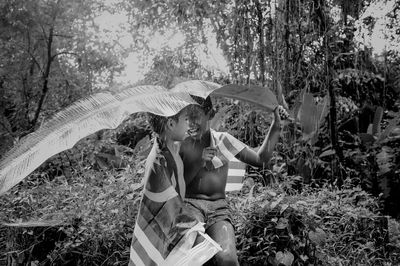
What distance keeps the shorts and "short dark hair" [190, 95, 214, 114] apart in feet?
1.47

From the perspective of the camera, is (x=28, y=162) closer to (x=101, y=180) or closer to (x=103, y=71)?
(x=101, y=180)

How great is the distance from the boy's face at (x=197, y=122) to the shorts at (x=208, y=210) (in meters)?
0.32

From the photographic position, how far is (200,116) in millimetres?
2355

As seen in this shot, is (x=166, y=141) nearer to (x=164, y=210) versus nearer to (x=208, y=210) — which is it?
(x=164, y=210)

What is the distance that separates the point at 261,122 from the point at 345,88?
2.36 meters

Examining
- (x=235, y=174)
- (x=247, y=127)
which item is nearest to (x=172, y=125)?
(x=235, y=174)

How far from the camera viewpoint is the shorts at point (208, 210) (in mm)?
2328

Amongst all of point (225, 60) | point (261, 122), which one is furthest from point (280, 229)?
point (225, 60)

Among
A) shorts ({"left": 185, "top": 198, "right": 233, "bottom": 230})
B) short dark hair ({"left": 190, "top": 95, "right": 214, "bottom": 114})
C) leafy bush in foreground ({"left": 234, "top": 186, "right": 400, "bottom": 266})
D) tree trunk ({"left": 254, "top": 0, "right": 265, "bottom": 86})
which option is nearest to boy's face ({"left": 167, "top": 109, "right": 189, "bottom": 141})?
short dark hair ({"left": 190, "top": 95, "right": 214, "bottom": 114})

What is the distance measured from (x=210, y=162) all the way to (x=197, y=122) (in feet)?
0.78

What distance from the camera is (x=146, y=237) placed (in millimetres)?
2156

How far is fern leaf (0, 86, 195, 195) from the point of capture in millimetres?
1733

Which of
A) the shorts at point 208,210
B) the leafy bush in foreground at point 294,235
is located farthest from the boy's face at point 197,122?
the leafy bush in foreground at point 294,235

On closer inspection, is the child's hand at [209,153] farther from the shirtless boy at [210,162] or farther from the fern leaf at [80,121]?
the fern leaf at [80,121]
